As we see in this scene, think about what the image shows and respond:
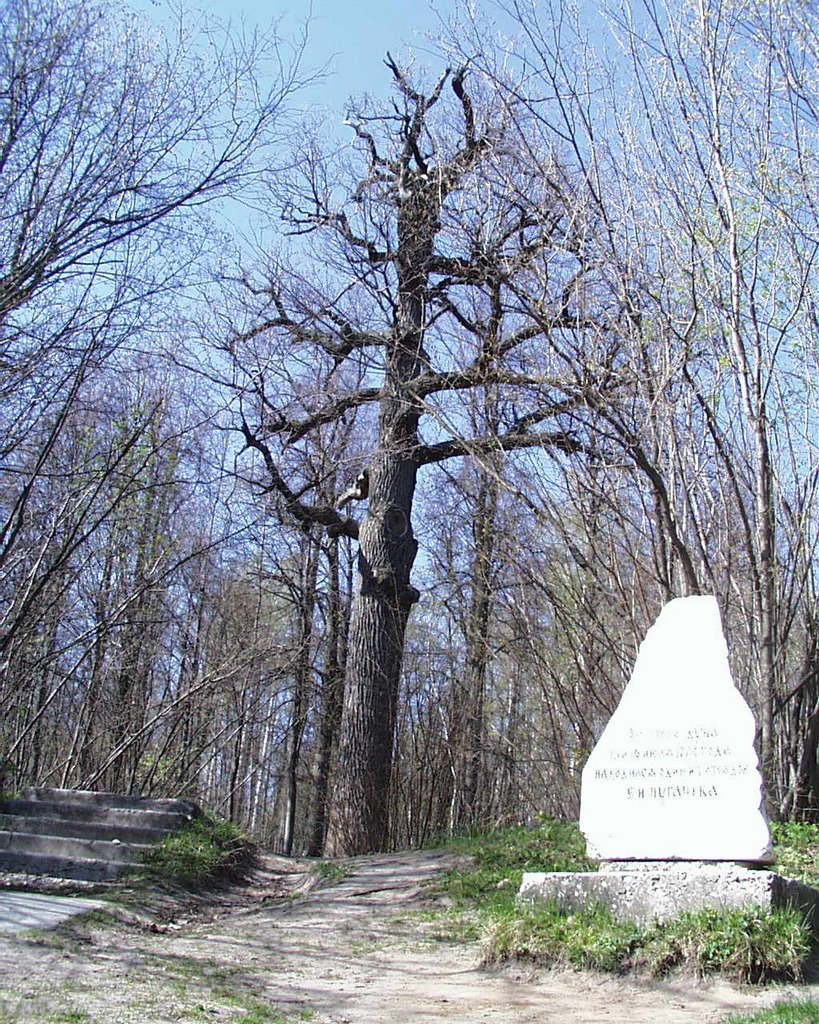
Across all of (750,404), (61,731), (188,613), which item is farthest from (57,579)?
(750,404)

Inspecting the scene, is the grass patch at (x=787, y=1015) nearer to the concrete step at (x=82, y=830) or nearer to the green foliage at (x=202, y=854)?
the green foliage at (x=202, y=854)

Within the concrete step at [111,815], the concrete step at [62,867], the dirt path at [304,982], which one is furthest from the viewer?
the concrete step at [111,815]

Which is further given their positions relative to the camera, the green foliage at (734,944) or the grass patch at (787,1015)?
the green foliage at (734,944)

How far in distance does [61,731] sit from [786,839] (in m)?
11.8

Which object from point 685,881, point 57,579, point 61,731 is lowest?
point 685,881

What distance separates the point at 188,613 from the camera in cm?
1492

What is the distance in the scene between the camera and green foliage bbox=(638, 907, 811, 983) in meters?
3.85

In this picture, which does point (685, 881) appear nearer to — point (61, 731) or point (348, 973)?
point (348, 973)

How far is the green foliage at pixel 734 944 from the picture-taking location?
385 cm

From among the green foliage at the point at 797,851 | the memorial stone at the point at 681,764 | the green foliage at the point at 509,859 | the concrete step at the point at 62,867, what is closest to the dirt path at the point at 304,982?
the green foliage at the point at 509,859

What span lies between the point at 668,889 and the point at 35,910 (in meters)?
3.40

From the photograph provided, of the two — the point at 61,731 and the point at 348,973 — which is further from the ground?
the point at 61,731

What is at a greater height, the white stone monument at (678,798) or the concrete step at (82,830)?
the white stone monument at (678,798)

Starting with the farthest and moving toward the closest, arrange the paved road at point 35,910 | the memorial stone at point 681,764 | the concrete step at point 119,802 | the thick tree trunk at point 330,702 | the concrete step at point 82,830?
1. the thick tree trunk at point 330,702
2. the concrete step at point 119,802
3. the concrete step at point 82,830
4. the paved road at point 35,910
5. the memorial stone at point 681,764
